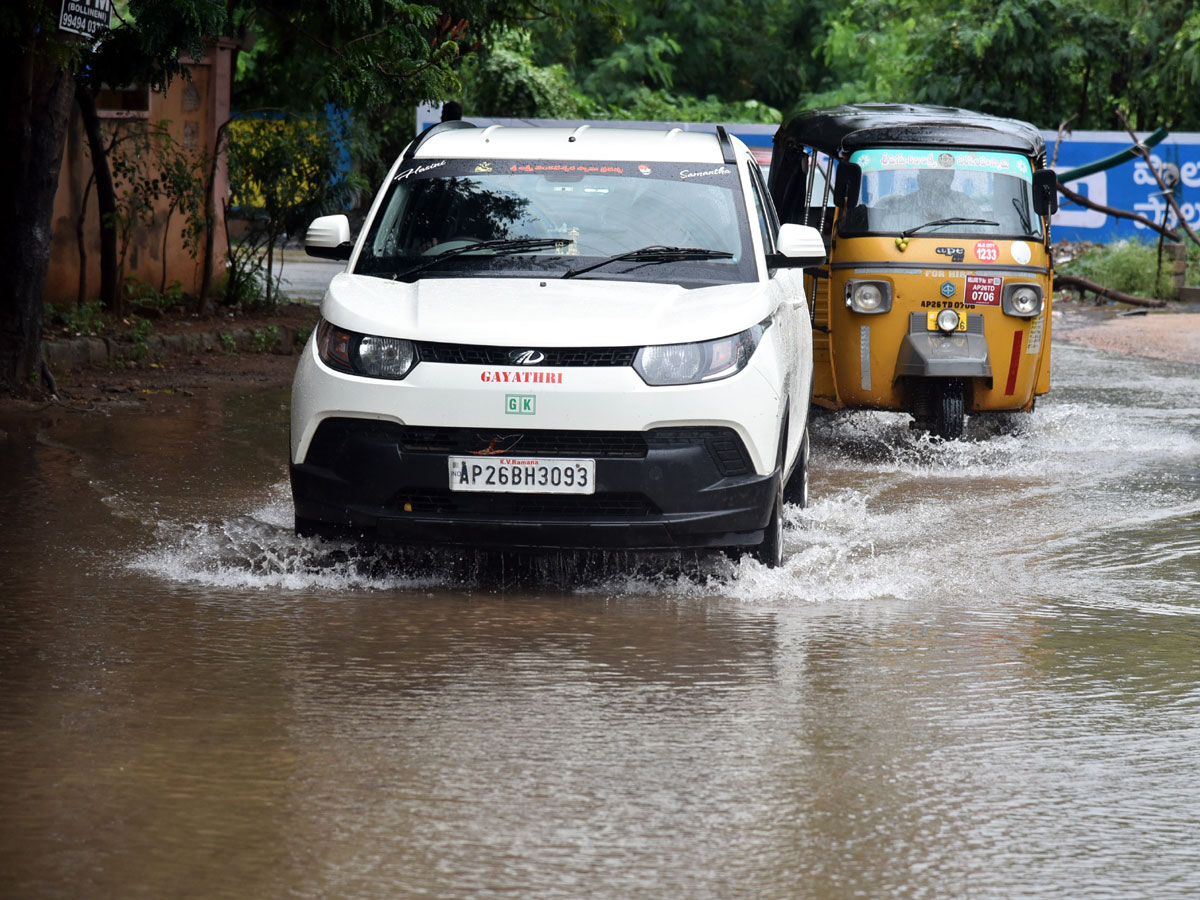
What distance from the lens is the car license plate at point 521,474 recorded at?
20.4 feet

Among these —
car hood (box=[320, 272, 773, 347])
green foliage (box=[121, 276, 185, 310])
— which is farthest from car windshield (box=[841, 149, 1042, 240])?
green foliage (box=[121, 276, 185, 310])

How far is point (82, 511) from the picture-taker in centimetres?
798

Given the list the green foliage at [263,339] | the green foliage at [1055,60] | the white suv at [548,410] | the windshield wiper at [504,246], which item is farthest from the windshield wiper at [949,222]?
the green foliage at [1055,60]

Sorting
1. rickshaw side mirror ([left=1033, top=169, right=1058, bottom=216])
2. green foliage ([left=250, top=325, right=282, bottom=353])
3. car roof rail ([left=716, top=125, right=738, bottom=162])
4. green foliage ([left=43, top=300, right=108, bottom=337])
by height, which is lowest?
green foliage ([left=250, top=325, right=282, bottom=353])

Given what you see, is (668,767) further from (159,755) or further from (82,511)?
(82,511)

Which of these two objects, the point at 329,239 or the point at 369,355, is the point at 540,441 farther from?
the point at 329,239

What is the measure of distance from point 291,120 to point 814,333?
793cm

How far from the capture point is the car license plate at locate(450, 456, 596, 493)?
6207 millimetres

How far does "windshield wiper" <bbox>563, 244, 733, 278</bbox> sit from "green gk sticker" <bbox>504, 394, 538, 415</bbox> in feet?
3.34

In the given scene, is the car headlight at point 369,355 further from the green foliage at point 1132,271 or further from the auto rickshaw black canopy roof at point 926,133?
the green foliage at point 1132,271

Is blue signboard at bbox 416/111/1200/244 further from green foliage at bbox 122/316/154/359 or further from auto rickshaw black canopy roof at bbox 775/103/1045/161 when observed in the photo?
auto rickshaw black canopy roof at bbox 775/103/1045/161

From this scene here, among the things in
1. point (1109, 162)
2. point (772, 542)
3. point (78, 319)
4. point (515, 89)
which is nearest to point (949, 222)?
A: point (772, 542)

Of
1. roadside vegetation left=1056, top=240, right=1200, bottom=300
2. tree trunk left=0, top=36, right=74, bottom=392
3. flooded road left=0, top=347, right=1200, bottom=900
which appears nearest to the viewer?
flooded road left=0, top=347, right=1200, bottom=900

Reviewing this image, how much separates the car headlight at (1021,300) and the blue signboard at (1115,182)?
59.1 ft
